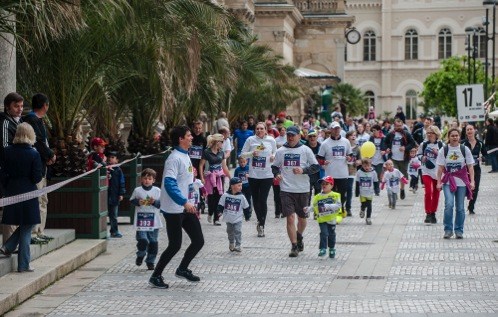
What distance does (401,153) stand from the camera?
30.6 m

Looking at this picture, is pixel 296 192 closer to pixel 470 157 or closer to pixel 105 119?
pixel 470 157

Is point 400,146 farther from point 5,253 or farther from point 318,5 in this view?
point 318,5

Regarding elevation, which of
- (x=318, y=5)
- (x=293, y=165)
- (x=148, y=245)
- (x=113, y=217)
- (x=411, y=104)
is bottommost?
(x=148, y=245)

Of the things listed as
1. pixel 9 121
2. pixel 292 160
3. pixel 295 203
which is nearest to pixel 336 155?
pixel 292 160

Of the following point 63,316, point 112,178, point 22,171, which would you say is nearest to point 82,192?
point 112,178

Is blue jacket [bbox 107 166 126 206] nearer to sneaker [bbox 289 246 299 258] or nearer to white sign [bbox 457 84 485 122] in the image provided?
sneaker [bbox 289 246 299 258]

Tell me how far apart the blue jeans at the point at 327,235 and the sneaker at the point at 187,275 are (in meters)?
2.95

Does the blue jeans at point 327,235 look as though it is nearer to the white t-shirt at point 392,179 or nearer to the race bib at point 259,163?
the race bib at point 259,163

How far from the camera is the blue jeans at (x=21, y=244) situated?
567 inches

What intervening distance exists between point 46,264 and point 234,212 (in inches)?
151

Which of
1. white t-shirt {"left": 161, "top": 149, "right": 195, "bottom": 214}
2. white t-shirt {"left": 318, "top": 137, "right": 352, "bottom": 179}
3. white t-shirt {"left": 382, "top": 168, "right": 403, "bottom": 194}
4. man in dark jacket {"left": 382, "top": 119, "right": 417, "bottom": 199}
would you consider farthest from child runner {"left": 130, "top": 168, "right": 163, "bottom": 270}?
man in dark jacket {"left": 382, "top": 119, "right": 417, "bottom": 199}

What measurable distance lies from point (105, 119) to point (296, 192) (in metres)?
6.93

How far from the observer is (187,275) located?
15.2 metres

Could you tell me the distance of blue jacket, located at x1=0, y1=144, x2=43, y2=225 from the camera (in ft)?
46.9
